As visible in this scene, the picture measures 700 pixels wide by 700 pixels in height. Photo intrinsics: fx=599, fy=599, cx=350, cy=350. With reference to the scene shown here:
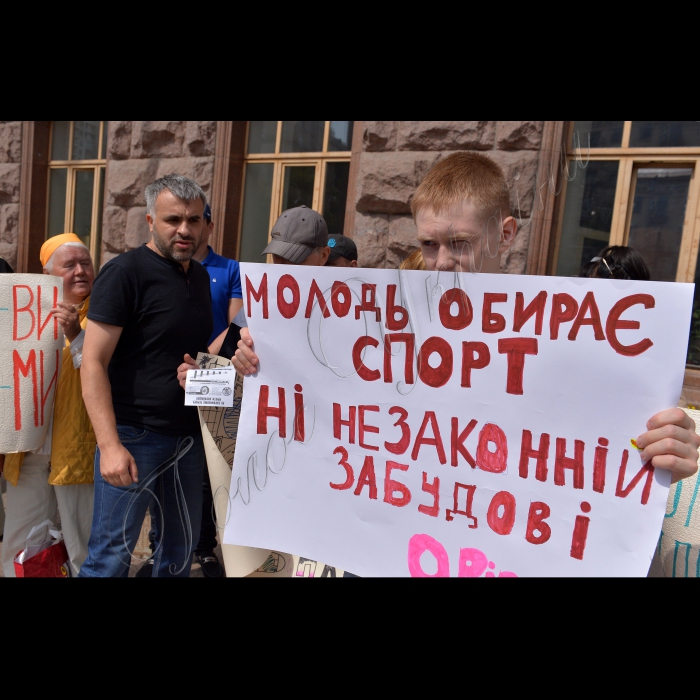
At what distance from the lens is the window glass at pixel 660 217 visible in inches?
153

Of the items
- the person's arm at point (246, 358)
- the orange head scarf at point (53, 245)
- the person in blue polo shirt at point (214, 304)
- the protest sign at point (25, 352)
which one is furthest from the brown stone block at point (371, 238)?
the person's arm at point (246, 358)

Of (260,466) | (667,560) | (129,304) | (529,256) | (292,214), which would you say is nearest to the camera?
(667,560)

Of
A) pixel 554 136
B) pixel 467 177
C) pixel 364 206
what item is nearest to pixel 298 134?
pixel 364 206

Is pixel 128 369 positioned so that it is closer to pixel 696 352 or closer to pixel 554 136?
pixel 554 136

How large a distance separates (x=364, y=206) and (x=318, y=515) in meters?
3.58

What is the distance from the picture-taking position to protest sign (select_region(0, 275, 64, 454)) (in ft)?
7.43

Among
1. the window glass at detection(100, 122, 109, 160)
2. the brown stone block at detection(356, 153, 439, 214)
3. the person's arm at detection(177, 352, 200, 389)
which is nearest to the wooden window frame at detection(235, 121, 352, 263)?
the brown stone block at detection(356, 153, 439, 214)

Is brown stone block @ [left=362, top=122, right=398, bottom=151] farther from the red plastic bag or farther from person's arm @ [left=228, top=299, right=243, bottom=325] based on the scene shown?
the red plastic bag

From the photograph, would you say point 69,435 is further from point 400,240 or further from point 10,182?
point 10,182

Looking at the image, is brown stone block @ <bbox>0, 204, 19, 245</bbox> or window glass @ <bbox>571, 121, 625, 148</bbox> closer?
window glass @ <bbox>571, 121, 625, 148</bbox>

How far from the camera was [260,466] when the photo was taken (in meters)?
1.70

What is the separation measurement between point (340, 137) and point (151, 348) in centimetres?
377

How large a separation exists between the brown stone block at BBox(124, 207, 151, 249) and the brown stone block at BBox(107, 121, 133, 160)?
0.62 metres

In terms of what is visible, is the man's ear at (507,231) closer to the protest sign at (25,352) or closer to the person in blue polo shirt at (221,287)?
the protest sign at (25,352)
